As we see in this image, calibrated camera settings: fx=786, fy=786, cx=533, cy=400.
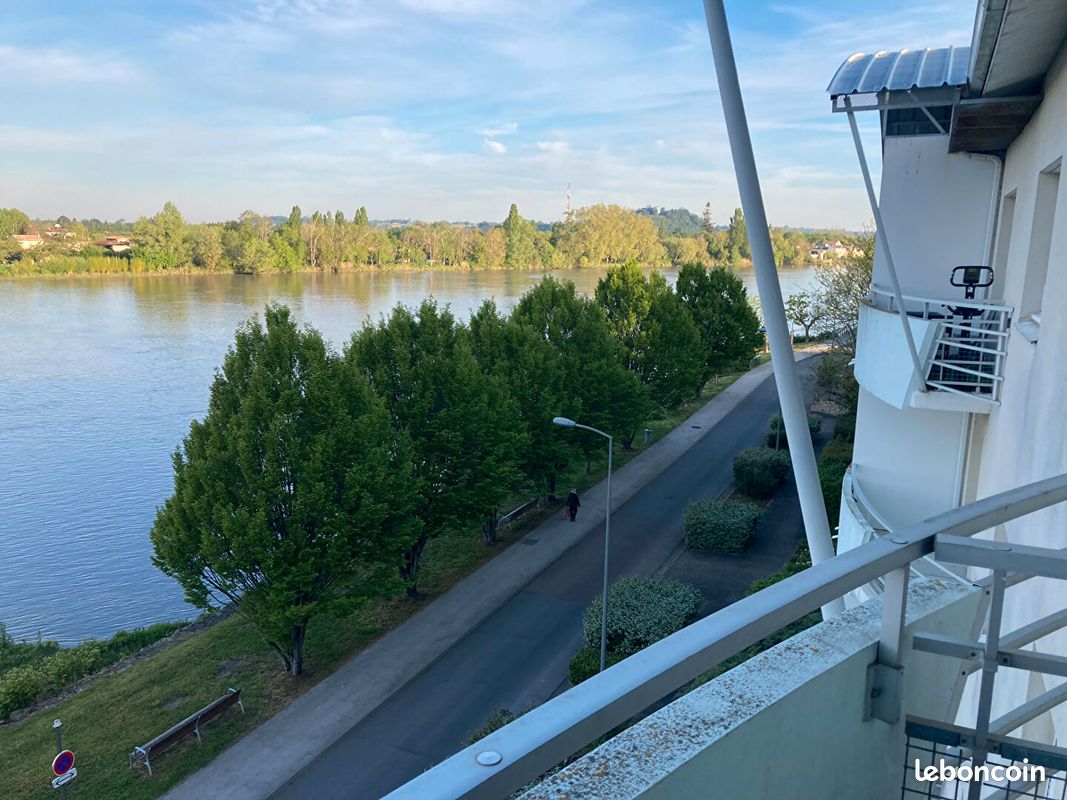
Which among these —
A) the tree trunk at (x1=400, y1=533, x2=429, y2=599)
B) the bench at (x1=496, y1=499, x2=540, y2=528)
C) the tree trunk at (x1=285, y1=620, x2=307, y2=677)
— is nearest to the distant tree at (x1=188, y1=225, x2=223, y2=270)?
the bench at (x1=496, y1=499, x2=540, y2=528)

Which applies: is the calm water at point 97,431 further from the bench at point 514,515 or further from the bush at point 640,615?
the bush at point 640,615

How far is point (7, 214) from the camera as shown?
96188 mm

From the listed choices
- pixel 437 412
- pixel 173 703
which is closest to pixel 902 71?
pixel 437 412

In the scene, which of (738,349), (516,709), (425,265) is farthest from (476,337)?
(425,265)

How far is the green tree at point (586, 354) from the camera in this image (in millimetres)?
25828

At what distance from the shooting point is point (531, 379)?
2331 centimetres

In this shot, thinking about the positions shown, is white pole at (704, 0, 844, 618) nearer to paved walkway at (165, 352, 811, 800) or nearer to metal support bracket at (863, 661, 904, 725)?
metal support bracket at (863, 661, 904, 725)

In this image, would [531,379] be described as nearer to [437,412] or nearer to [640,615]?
[437,412]

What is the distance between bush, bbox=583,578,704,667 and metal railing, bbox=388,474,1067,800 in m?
13.6

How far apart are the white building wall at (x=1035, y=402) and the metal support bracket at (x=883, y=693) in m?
1.98

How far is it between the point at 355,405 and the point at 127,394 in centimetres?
2569

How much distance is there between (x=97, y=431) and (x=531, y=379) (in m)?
20.2

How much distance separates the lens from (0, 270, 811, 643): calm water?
846 inches

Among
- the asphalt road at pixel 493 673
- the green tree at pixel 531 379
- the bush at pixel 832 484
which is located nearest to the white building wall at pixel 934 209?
the bush at pixel 832 484
